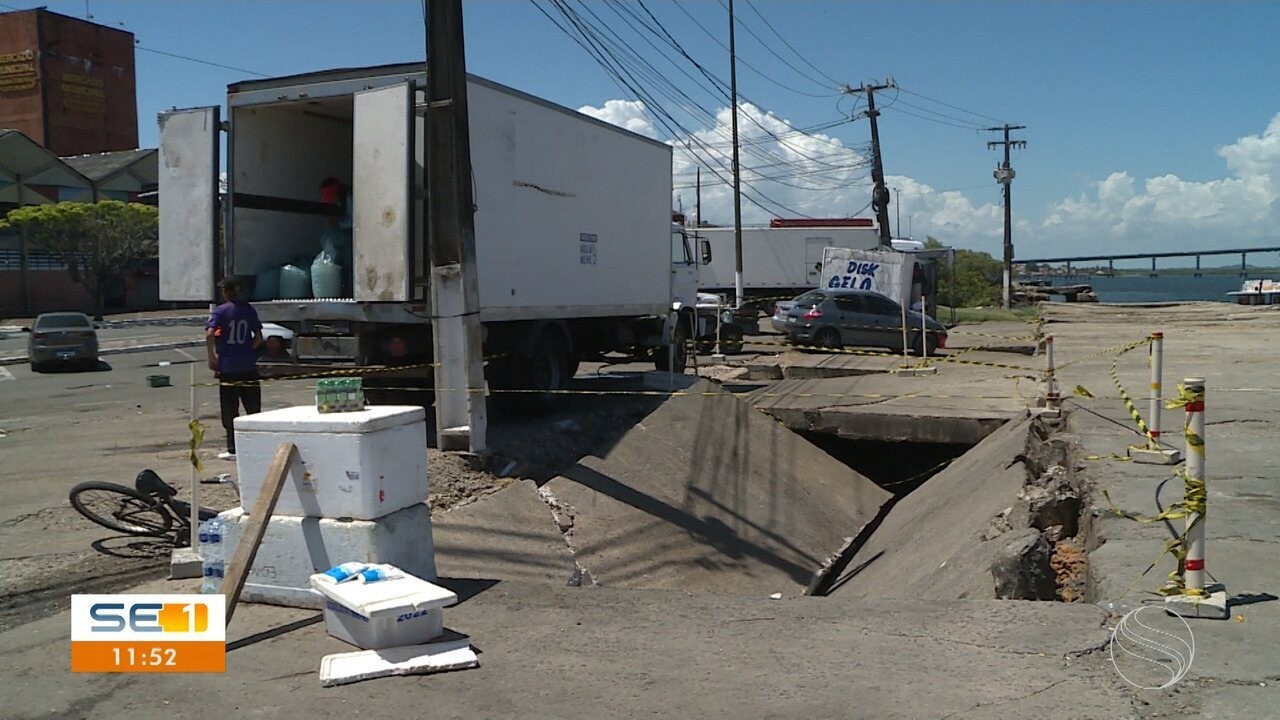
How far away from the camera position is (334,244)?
1125 centimetres

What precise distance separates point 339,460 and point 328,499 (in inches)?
9.2

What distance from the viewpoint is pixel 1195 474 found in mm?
5250

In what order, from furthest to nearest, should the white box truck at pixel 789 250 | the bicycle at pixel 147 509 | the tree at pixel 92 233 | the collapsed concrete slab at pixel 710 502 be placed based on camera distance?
the tree at pixel 92 233, the white box truck at pixel 789 250, the collapsed concrete slab at pixel 710 502, the bicycle at pixel 147 509

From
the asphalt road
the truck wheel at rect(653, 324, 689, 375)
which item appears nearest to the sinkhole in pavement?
the truck wheel at rect(653, 324, 689, 375)

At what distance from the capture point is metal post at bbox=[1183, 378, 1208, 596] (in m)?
5.12

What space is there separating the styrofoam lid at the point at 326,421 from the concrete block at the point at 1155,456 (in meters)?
6.36

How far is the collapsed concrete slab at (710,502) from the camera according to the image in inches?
384

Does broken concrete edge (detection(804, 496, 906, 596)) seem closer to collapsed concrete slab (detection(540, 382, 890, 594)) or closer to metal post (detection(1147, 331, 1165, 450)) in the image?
collapsed concrete slab (detection(540, 382, 890, 594))

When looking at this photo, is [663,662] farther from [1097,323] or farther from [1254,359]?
[1097,323]

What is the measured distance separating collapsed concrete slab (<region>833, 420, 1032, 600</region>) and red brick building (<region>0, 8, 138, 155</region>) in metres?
74.1

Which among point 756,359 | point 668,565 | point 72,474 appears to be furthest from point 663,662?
point 756,359

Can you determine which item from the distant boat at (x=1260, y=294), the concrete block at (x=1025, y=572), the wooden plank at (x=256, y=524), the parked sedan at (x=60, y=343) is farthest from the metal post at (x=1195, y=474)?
the distant boat at (x=1260, y=294)

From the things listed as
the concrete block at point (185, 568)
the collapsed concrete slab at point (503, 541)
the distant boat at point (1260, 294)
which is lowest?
the collapsed concrete slab at point (503, 541)

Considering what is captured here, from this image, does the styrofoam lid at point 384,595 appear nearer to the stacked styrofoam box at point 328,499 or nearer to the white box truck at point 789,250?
the stacked styrofoam box at point 328,499
